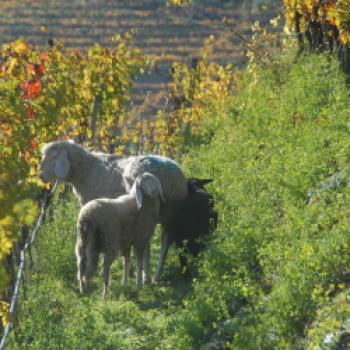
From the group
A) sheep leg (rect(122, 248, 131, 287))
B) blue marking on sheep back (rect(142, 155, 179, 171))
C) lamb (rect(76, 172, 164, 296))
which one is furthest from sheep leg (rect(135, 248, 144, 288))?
blue marking on sheep back (rect(142, 155, 179, 171))

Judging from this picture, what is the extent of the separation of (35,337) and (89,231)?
1.77 m

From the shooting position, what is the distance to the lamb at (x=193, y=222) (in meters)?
11.9

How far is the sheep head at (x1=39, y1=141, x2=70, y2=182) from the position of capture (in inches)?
508

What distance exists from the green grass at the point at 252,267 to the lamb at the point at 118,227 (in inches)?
14.9

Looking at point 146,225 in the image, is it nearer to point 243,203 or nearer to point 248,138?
point 243,203

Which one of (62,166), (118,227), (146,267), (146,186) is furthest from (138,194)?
(62,166)

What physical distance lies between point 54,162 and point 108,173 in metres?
0.71

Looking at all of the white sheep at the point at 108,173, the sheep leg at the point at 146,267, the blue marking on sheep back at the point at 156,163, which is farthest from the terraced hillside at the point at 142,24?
the sheep leg at the point at 146,267

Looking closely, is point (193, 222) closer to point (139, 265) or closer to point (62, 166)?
point (139, 265)

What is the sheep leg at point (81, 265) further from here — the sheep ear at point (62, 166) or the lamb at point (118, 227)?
the sheep ear at point (62, 166)

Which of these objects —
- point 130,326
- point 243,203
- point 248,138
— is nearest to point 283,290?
point 130,326

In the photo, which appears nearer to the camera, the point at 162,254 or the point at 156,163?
the point at 162,254

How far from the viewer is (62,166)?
12.9 metres

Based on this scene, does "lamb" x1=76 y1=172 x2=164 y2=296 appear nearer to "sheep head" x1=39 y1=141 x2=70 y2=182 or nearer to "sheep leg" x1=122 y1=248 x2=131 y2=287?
"sheep leg" x1=122 y1=248 x2=131 y2=287
